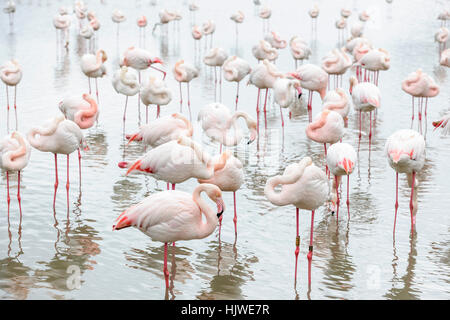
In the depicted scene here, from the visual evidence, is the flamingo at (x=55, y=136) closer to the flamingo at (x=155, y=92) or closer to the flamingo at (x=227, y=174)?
the flamingo at (x=227, y=174)

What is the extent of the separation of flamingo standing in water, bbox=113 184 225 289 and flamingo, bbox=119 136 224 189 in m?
0.95

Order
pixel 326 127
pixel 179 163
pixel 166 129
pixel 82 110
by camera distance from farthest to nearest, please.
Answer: pixel 82 110
pixel 166 129
pixel 326 127
pixel 179 163

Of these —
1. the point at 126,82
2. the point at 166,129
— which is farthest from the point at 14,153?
the point at 126,82

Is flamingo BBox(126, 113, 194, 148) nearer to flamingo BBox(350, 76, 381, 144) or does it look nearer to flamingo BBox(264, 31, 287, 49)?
flamingo BBox(350, 76, 381, 144)

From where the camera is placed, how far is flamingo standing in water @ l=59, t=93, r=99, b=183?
29.0ft

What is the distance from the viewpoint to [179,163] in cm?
643

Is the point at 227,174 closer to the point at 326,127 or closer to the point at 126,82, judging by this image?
the point at 326,127

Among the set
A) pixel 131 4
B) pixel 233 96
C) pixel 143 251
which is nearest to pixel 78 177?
pixel 143 251

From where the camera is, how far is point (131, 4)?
31406mm

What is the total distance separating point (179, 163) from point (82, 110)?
2.90 metres

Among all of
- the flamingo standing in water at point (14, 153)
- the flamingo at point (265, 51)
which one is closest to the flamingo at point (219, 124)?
the flamingo standing in water at point (14, 153)

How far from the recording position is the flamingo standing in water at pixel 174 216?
Result: 5320mm

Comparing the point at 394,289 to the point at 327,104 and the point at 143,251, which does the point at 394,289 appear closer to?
the point at 143,251

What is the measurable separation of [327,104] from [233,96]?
445 centimetres
